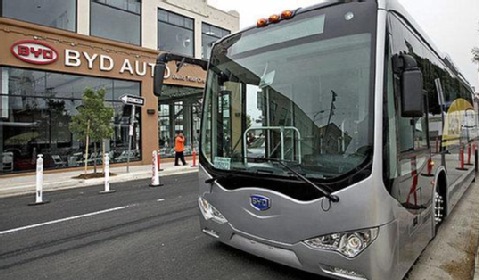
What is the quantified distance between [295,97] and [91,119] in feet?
36.6

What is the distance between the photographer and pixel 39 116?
45.5ft

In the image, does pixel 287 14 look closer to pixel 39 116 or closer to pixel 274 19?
pixel 274 19

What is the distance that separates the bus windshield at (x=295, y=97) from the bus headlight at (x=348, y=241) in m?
0.53

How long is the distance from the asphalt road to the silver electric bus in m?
0.46

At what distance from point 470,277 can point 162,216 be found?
4.92 meters

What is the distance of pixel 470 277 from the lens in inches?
146

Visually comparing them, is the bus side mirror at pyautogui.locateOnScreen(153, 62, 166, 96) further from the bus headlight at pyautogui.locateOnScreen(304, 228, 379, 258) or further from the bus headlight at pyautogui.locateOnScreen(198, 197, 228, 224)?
the bus headlight at pyautogui.locateOnScreen(304, 228, 379, 258)

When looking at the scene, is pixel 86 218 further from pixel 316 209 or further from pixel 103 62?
pixel 103 62

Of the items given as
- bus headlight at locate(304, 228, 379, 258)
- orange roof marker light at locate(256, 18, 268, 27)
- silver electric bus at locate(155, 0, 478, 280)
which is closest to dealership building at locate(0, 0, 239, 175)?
orange roof marker light at locate(256, 18, 268, 27)

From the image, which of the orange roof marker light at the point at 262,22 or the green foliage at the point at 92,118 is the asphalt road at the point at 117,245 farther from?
the green foliage at the point at 92,118

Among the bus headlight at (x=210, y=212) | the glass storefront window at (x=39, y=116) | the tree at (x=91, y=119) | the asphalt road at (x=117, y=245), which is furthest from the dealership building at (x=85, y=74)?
the bus headlight at (x=210, y=212)

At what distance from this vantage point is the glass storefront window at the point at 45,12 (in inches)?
523

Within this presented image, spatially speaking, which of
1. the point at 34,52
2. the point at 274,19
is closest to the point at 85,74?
the point at 34,52

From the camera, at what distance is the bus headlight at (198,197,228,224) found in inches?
147
